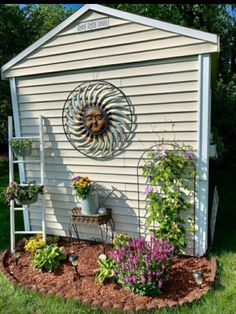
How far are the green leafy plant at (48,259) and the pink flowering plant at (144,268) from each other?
0.91 metres

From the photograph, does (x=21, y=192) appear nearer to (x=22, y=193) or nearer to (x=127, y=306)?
(x=22, y=193)

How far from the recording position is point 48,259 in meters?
3.78

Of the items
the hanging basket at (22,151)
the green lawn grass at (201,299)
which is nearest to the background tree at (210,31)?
the green lawn grass at (201,299)

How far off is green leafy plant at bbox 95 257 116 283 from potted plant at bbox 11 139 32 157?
6.22ft

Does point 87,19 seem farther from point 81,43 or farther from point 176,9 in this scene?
point 176,9

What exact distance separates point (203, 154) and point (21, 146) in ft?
7.95

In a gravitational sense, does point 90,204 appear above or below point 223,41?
below

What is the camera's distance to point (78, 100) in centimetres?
435

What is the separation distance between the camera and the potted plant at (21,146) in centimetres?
436

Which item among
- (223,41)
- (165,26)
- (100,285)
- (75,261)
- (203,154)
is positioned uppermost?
(223,41)

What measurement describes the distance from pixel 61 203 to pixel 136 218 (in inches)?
47.1

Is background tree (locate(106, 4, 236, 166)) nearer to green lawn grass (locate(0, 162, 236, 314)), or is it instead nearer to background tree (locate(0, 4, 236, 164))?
background tree (locate(0, 4, 236, 164))

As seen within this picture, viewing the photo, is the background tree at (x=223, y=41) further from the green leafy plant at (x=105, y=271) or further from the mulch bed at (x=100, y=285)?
the green leafy plant at (x=105, y=271)

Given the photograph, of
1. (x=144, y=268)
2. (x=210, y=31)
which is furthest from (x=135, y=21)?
(x=210, y=31)
